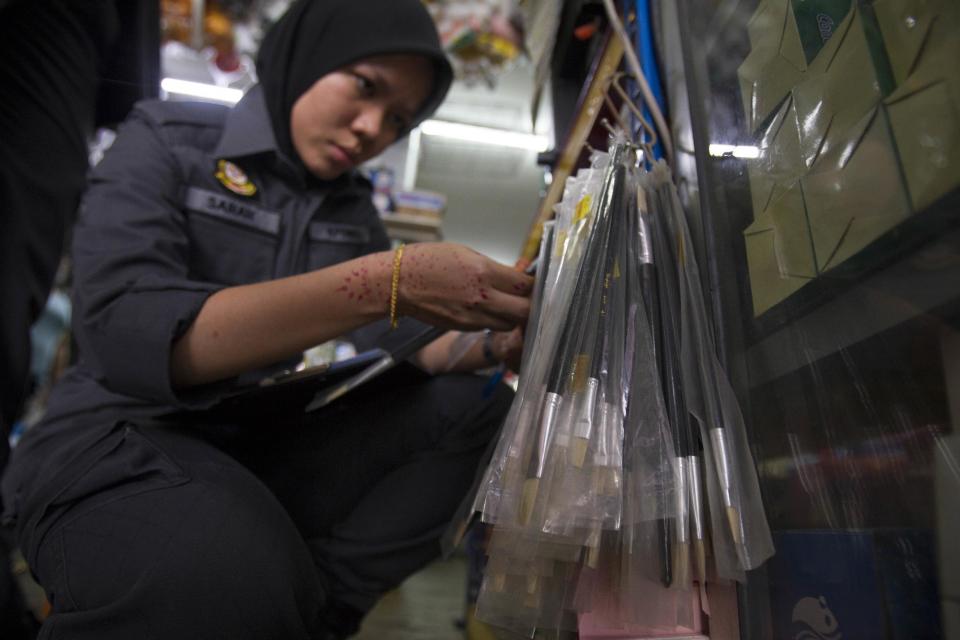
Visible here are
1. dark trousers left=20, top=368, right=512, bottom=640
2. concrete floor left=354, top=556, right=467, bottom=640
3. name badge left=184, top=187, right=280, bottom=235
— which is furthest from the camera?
concrete floor left=354, top=556, right=467, bottom=640

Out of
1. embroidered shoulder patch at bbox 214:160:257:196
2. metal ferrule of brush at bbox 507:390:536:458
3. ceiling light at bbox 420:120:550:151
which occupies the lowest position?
metal ferrule of brush at bbox 507:390:536:458

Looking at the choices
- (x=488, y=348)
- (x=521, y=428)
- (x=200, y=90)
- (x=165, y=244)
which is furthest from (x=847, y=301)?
(x=200, y=90)

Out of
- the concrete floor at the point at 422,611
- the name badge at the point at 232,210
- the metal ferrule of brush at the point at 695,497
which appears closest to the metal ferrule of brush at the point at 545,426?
the metal ferrule of brush at the point at 695,497


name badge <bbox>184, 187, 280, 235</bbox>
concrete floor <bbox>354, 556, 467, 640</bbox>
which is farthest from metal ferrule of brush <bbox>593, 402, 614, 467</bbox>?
concrete floor <bbox>354, 556, 467, 640</bbox>

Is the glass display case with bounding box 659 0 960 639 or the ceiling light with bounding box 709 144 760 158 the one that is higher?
the ceiling light with bounding box 709 144 760 158

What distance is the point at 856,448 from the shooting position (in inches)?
14.8

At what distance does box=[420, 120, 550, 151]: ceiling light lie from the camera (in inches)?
137

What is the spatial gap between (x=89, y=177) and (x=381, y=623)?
100cm

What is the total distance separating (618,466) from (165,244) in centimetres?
68

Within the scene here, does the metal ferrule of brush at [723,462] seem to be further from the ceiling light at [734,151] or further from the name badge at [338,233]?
the name badge at [338,233]

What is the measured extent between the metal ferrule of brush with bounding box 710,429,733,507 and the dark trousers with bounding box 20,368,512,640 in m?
0.47

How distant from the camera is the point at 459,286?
0.61 m

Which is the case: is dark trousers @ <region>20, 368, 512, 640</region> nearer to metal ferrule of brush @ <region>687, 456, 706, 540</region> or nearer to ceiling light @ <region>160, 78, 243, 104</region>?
metal ferrule of brush @ <region>687, 456, 706, 540</region>

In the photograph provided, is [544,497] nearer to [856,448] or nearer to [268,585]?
[856,448]
